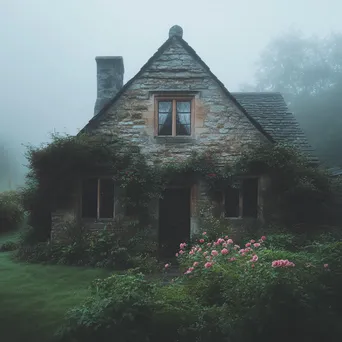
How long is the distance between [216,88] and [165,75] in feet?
5.78

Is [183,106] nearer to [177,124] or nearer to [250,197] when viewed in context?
[177,124]

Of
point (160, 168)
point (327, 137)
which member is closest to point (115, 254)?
point (160, 168)

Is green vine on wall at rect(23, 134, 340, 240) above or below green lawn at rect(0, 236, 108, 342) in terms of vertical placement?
above

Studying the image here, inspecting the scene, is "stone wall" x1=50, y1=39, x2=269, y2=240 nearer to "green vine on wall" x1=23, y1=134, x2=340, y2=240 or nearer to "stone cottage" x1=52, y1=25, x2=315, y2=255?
"stone cottage" x1=52, y1=25, x2=315, y2=255

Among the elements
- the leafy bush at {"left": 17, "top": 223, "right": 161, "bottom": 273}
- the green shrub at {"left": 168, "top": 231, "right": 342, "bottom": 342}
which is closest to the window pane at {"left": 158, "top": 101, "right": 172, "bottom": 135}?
the leafy bush at {"left": 17, "top": 223, "right": 161, "bottom": 273}

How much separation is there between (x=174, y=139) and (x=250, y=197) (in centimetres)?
321

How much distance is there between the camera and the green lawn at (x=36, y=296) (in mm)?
5383

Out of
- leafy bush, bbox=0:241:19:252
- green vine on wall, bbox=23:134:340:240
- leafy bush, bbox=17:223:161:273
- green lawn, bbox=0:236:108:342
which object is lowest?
leafy bush, bbox=0:241:19:252

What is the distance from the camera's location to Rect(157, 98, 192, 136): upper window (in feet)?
40.8

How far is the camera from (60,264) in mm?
10633

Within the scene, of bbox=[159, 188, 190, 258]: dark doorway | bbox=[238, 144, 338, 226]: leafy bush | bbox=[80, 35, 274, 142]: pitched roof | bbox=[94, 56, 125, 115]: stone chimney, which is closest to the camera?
bbox=[238, 144, 338, 226]: leafy bush

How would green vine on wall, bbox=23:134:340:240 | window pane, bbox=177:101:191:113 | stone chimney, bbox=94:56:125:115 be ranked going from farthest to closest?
stone chimney, bbox=94:56:125:115 → window pane, bbox=177:101:191:113 → green vine on wall, bbox=23:134:340:240

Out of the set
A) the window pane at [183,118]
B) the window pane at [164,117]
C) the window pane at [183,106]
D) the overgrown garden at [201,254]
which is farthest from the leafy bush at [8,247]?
the window pane at [183,106]

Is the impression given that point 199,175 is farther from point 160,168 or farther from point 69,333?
point 69,333
